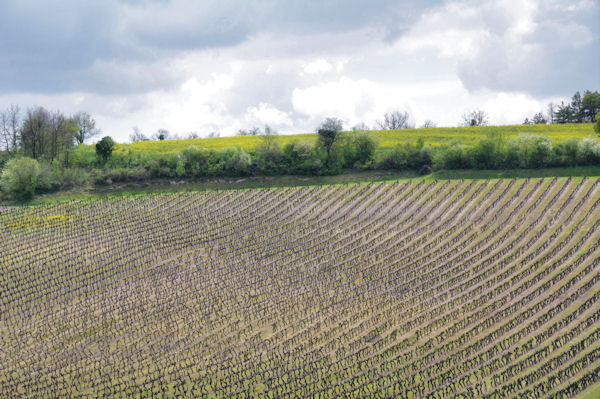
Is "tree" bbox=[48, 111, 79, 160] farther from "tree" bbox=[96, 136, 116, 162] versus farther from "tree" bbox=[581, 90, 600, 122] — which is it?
"tree" bbox=[581, 90, 600, 122]

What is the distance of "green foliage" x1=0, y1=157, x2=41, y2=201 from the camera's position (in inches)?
3078

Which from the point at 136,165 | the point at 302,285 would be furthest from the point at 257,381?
the point at 136,165

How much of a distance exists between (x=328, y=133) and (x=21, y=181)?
46977 mm

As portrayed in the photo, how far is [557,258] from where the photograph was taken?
4294 cm

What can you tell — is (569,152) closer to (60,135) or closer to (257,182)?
(257,182)

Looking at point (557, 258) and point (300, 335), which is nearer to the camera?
point (300, 335)

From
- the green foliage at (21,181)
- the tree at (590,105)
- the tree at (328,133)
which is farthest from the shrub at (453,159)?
the tree at (590,105)

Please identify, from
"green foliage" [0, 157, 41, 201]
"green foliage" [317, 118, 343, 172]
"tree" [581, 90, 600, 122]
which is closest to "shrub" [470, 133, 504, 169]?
"green foliage" [317, 118, 343, 172]

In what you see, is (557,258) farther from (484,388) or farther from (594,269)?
(484,388)

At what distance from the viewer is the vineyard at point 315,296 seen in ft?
91.0

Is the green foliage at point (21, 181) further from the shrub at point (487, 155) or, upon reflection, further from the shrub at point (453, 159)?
the shrub at point (487, 155)

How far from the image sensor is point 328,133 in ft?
300

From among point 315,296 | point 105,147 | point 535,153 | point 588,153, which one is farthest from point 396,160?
point 105,147

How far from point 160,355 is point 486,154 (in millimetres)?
61022
